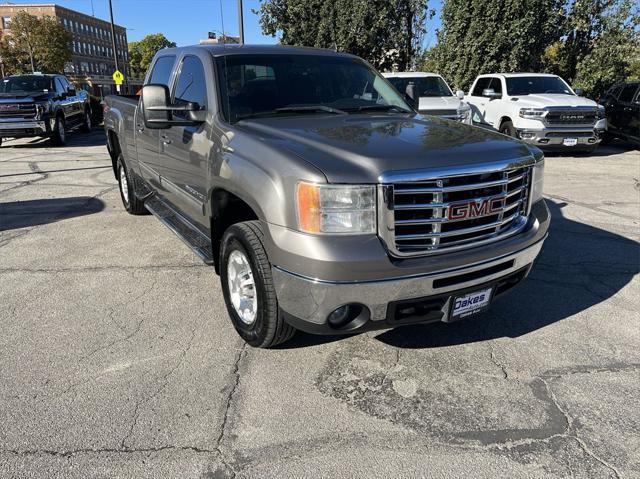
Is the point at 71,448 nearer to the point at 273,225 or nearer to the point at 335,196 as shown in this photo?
the point at 273,225

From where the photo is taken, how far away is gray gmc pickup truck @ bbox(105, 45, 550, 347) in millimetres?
2523

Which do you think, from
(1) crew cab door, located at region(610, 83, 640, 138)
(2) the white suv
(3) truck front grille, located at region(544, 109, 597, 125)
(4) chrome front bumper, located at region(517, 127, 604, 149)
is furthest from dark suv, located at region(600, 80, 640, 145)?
(2) the white suv

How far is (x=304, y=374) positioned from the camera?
303cm

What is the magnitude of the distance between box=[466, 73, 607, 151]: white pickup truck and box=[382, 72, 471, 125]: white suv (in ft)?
3.30

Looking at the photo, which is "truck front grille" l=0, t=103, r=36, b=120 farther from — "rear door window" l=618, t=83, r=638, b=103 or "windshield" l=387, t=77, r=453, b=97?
"rear door window" l=618, t=83, r=638, b=103

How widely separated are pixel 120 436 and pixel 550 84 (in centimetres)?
1305

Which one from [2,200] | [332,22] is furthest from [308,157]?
[332,22]

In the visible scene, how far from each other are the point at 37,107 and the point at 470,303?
13761 mm

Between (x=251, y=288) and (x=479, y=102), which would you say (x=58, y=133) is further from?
(x=251, y=288)

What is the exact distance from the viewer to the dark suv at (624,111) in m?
12.3

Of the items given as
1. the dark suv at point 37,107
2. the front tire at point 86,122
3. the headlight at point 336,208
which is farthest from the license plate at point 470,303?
the front tire at point 86,122

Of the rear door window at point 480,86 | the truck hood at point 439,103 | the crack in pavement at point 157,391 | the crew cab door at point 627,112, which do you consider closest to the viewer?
the crack in pavement at point 157,391

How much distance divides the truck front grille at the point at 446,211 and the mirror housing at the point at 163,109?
5.77 feet

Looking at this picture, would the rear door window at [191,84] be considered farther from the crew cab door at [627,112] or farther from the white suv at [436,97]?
the crew cab door at [627,112]
